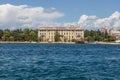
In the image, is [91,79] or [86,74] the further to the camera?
[86,74]

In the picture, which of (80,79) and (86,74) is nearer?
(80,79)

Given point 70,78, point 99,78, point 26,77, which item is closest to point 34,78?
point 26,77

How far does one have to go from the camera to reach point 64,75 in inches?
1442

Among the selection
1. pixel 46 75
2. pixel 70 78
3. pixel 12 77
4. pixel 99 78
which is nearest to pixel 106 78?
pixel 99 78

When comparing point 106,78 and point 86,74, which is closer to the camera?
point 106,78

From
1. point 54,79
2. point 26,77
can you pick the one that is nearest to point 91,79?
point 54,79

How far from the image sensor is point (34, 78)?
33.9 meters

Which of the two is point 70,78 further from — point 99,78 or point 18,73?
point 18,73

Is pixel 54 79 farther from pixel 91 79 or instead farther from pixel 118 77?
pixel 118 77

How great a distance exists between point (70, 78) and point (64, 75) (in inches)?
81.2

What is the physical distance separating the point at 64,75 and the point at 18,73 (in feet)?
14.4

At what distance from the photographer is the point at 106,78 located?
3469 centimetres

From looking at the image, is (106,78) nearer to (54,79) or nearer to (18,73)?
(54,79)

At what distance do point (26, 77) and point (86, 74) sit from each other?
6239 mm
